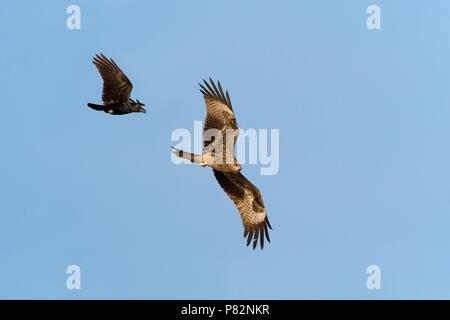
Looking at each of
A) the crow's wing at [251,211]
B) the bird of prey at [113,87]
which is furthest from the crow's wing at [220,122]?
the bird of prey at [113,87]

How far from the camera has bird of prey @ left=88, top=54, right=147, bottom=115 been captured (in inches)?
559

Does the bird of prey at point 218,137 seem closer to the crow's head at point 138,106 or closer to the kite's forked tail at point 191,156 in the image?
the kite's forked tail at point 191,156

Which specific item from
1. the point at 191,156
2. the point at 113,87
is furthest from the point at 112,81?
the point at 191,156

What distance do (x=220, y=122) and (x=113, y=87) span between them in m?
3.35

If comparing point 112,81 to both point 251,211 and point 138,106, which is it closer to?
point 138,106

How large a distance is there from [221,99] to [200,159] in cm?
119

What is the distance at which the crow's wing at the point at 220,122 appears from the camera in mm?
12039

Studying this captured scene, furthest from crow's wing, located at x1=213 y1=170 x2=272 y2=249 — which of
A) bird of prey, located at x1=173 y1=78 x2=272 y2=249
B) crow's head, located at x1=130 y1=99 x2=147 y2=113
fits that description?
crow's head, located at x1=130 y1=99 x2=147 y2=113

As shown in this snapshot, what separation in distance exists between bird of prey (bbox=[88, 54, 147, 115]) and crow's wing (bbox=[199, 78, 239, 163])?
2.82 m

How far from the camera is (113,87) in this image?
14258 mm
